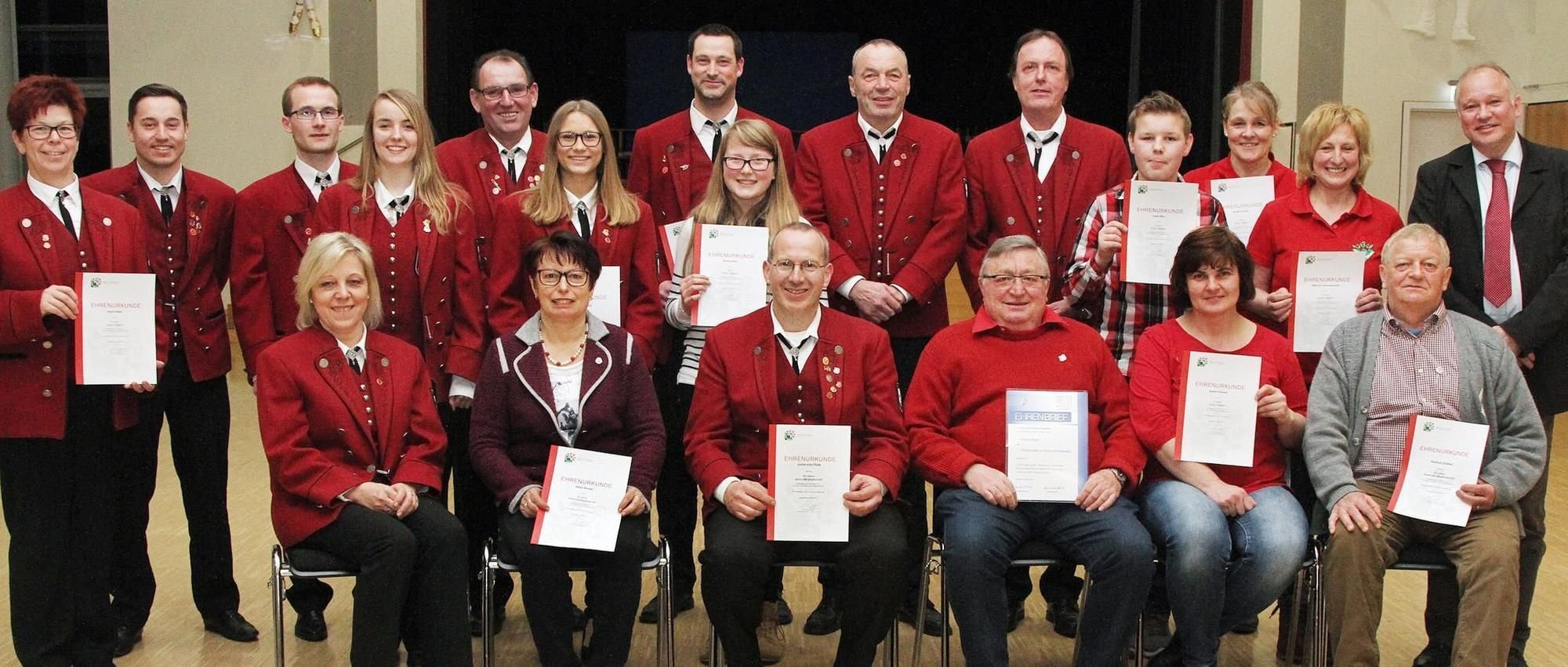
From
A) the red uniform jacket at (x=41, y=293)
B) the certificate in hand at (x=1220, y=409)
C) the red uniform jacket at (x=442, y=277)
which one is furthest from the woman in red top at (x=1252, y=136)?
the red uniform jacket at (x=41, y=293)

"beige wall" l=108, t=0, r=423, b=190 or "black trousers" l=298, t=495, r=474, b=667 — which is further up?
"beige wall" l=108, t=0, r=423, b=190

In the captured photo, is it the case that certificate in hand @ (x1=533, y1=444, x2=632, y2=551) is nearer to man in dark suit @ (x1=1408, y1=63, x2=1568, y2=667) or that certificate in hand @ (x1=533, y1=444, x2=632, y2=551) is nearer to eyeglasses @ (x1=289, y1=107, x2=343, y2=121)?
eyeglasses @ (x1=289, y1=107, x2=343, y2=121)

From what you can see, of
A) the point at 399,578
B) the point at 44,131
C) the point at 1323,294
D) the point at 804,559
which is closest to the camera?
the point at 399,578

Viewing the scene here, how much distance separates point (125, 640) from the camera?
4.22 meters

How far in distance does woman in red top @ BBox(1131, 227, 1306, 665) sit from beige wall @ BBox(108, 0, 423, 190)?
8373 mm

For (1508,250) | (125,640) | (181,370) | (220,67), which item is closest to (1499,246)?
(1508,250)

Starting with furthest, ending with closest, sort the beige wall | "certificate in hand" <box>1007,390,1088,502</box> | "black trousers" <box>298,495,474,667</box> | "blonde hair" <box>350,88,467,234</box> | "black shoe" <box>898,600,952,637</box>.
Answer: the beige wall < "black shoe" <box>898,600,952,637</box> < "blonde hair" <box>350,88,467,234</box> < "certificate in hand" <box>1007,390,1088,502</box> < "black trousers" <box>298,495,474,667</box>

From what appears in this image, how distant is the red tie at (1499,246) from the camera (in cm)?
411

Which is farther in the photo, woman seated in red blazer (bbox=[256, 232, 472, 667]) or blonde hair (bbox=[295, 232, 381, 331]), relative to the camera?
blonde hair (bbox=[295, 232, 381, 331])

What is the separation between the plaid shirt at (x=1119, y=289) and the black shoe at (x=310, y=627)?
9.00 feet

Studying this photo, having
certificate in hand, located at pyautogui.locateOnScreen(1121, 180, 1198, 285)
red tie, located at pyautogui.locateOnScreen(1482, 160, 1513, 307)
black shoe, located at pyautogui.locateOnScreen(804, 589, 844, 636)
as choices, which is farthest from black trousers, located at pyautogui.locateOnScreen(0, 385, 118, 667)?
red tie, located at pyautogui.locateOnScreen(1482, 160, 1513, 307)

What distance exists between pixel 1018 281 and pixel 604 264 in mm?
1309

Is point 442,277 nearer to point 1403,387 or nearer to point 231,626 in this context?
point 231,626

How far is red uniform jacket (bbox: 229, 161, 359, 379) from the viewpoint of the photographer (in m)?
4.22
